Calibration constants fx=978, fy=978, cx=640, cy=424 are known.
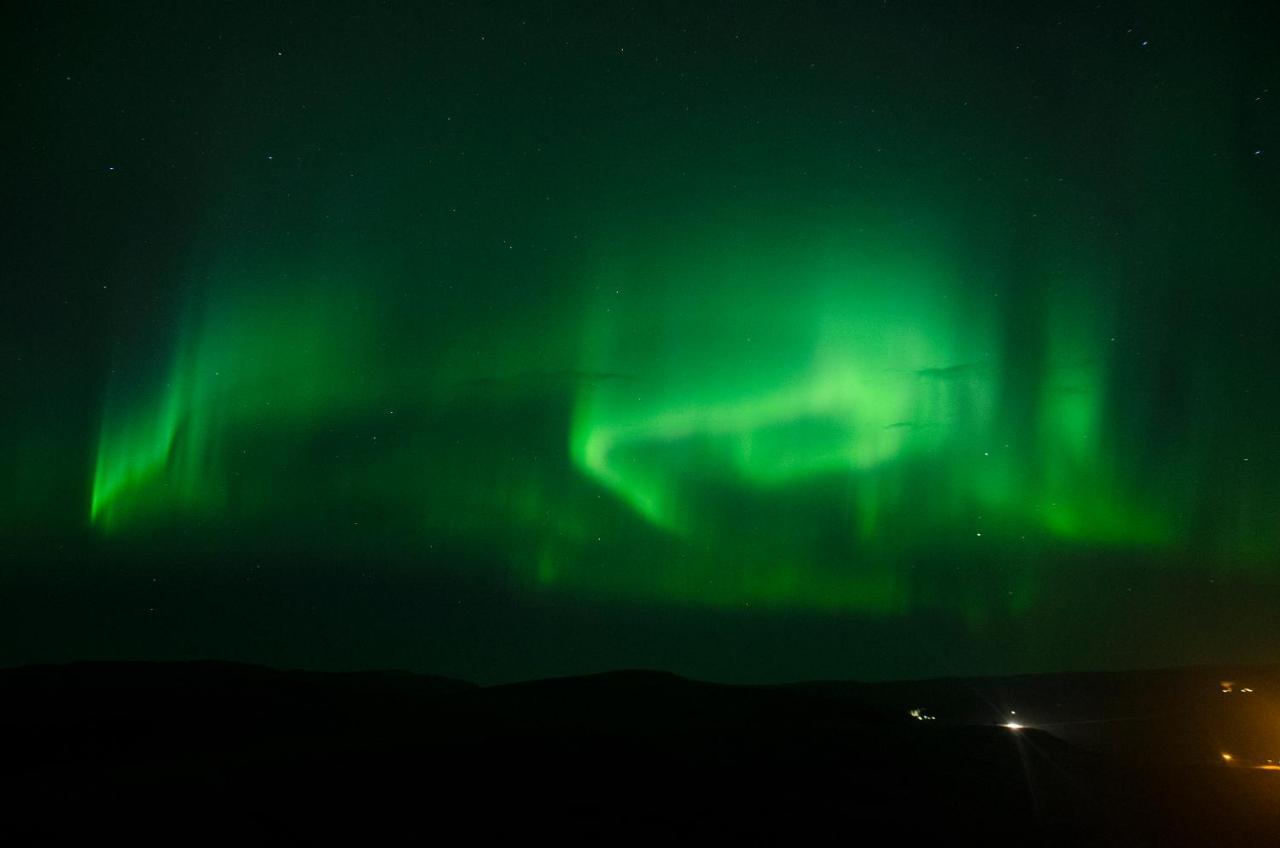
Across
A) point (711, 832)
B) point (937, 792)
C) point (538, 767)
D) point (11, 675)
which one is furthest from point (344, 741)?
point (11, 675)

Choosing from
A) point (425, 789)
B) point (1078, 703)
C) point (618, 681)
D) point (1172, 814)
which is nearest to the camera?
point (425, 789)

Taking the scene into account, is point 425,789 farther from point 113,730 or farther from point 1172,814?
point 113,730

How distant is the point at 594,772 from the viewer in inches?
950

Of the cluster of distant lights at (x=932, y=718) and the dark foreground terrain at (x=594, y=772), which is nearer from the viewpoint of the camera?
the dark foreground terrain at (x=594, y=772)

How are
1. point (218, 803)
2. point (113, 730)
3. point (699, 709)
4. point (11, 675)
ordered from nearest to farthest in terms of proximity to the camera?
point (218, 803)
point (113, 730)
point (699, 709)
point (11, 675)

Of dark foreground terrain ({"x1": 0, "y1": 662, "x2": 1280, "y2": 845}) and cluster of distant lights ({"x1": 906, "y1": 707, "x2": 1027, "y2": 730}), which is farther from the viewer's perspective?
cluster of distant lights ({"x1": 906, "y1": 707, "x2": 1027, "y2": 730})

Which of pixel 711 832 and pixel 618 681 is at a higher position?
pixel 618 681

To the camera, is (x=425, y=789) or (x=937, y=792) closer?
(x=425, y=789)

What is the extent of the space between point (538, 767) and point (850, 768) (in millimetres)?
8923

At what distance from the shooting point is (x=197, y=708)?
41.8m

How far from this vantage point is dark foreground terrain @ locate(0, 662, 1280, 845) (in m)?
19.6

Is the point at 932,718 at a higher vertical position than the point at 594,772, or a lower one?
higher

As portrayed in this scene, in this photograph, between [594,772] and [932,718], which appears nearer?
[594,772]

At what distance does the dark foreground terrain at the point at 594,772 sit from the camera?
64.3 feet
